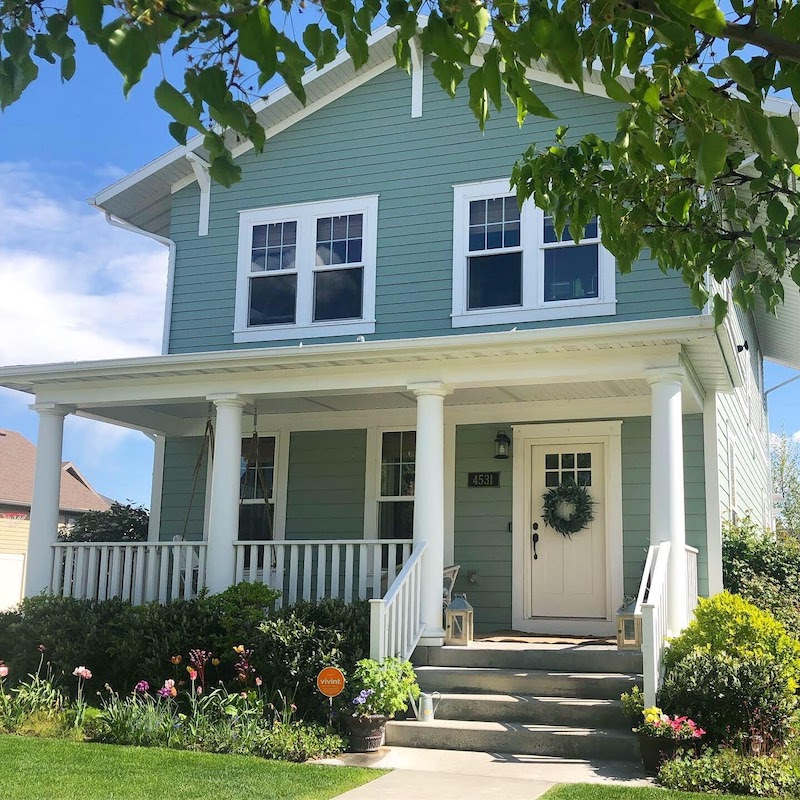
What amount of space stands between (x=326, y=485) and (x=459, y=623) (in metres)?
3.51

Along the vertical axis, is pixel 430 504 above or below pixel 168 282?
below

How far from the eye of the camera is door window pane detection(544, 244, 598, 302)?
35.1 ft

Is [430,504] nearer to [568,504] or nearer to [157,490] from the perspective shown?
[568,504]

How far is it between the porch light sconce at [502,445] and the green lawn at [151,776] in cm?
504

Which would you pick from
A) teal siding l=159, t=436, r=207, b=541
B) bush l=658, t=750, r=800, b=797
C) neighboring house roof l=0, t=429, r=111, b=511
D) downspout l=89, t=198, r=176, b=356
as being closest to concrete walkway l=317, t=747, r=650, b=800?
bush l=658, t=750, r=800, b=797

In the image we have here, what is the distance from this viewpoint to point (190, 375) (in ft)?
34.7

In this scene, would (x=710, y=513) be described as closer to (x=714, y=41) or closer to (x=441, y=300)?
(x=441, y=300)

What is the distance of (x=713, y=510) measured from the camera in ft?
34.8

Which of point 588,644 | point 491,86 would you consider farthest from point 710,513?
point 491,86

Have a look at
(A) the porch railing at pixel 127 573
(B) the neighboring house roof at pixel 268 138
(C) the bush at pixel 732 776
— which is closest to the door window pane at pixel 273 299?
(B) the neighboring house roof at pixel 268 138

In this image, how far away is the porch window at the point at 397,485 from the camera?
1191 centimetres

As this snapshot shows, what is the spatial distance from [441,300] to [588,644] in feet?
13.9

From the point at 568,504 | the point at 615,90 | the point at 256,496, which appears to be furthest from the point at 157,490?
the point at 615,90

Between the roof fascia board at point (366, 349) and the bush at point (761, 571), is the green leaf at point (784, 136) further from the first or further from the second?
the bush at point (761, 571)
